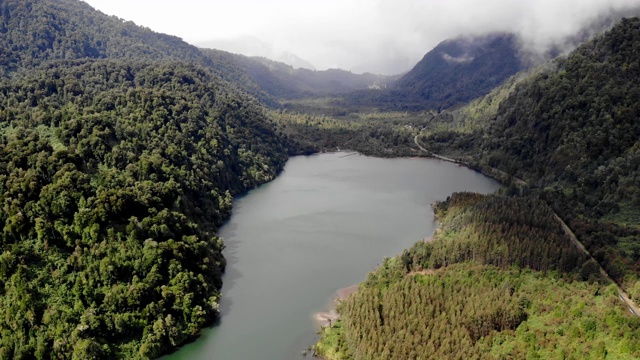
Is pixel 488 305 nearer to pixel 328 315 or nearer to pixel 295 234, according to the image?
pixel 328 315

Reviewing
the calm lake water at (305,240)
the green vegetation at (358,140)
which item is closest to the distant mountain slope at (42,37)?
the green vegetation at (358,140)

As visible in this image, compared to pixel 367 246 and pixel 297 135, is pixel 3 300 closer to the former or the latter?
pixel 367 246

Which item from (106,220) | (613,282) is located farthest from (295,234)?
(613,282)

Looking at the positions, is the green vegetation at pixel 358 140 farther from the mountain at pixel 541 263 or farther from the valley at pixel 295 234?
the mountain at pixel 541 263

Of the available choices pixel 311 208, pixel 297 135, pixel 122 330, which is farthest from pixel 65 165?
pixel 297 135

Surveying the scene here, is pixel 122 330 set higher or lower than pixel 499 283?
lower

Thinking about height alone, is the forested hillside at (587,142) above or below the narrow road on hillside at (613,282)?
above
